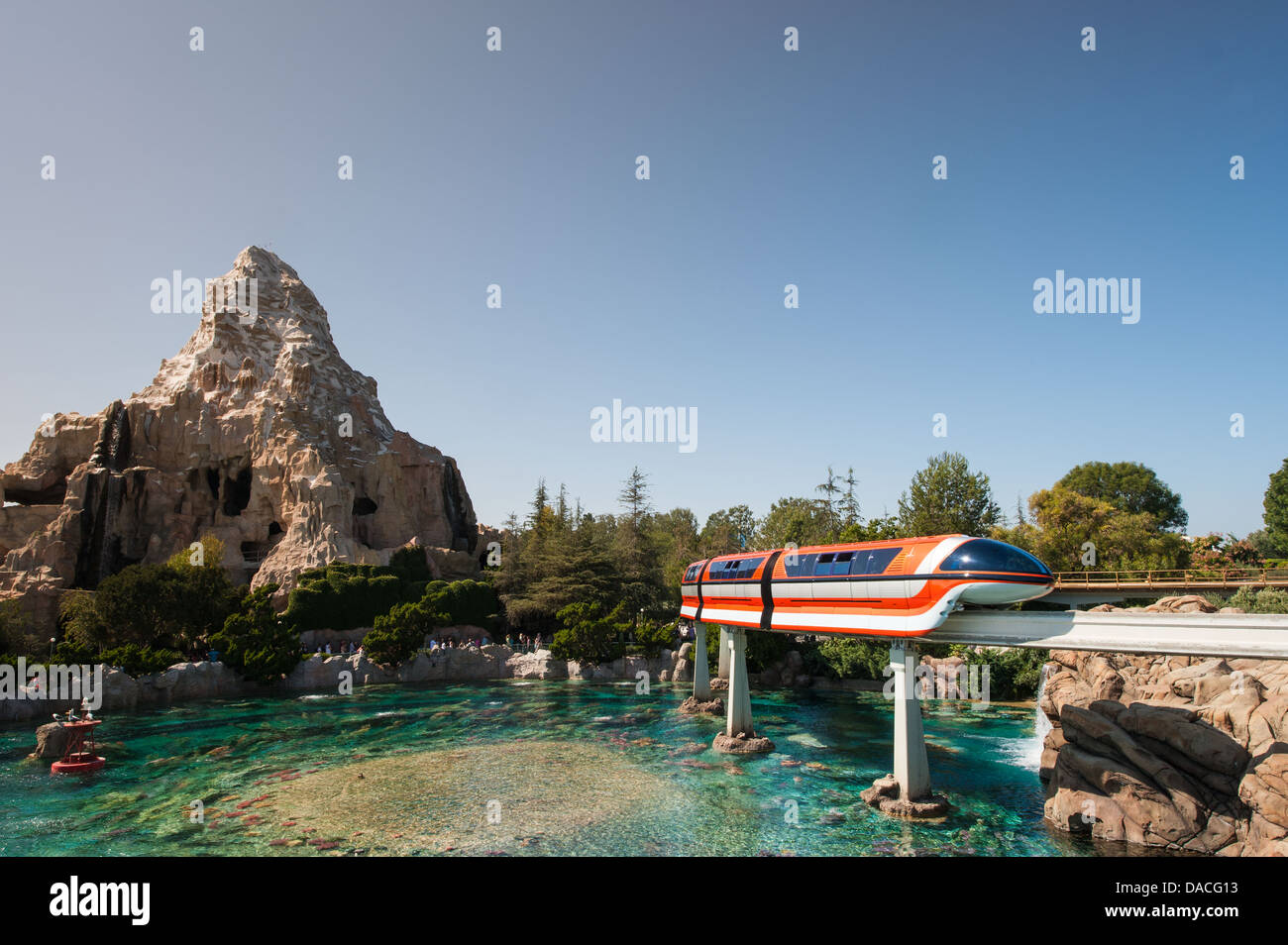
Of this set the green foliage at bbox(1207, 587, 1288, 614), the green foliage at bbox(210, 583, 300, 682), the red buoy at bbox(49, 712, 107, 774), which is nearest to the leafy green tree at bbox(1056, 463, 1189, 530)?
the green foliage at bbox(1207, 587, 1288, 614)

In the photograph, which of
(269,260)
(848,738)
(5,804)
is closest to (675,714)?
(848,738)

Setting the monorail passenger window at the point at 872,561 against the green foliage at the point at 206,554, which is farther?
the green foliage at the point at 206,554

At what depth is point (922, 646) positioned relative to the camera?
51281 millimetres

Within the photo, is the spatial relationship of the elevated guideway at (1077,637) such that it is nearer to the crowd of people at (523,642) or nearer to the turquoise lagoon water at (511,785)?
the turquoise lagoon water at (511,785)

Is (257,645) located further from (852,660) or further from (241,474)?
(852,660)

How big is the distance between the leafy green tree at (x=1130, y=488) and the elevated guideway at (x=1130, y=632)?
79.2 meters

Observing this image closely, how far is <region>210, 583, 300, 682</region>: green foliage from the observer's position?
45531 millimetres

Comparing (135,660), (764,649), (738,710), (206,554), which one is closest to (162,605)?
(135,660)

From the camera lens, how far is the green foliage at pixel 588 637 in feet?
173

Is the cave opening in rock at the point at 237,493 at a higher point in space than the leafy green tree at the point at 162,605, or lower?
higher

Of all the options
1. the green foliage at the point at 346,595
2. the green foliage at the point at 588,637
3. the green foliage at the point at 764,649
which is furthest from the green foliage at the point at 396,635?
the green foliage at the point at 764,649

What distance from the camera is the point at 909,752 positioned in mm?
21578
